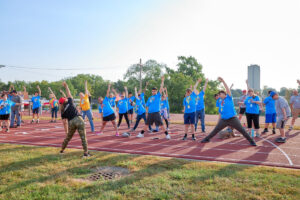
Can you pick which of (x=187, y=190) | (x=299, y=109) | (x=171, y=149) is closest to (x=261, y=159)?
(x=171, y=149)

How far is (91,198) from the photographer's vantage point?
3.51 m

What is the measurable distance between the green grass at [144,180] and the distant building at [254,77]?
525cm

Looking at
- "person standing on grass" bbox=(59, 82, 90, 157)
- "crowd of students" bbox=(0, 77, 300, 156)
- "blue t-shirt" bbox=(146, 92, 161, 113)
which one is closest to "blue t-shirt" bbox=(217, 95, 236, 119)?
"crowd of students" bbox=(0, 77, 300, 156)

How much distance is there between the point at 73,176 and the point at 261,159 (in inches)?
187

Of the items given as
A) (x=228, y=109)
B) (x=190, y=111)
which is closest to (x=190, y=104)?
(x=190, y=111)

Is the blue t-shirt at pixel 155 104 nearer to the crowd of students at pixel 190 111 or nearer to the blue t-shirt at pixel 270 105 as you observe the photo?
the crowd of students at pixel 190 111

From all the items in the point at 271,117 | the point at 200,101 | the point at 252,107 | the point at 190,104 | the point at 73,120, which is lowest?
the point at 271,117

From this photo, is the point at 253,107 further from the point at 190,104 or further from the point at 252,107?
the point at 190,104

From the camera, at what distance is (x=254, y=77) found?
9.38 metres

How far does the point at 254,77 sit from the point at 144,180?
24.1 ft

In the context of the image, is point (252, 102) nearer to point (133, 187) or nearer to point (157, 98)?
→ point (157, 98)

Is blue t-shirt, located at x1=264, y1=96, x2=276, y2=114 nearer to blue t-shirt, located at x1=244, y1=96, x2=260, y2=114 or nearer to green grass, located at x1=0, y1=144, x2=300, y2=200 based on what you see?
blue t-shirt, located at x1=244, y1=96, x2=260, y2=114

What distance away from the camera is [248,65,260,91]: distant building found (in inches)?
365

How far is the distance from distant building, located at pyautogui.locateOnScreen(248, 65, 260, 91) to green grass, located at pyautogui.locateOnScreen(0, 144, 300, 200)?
5252 millimetres
